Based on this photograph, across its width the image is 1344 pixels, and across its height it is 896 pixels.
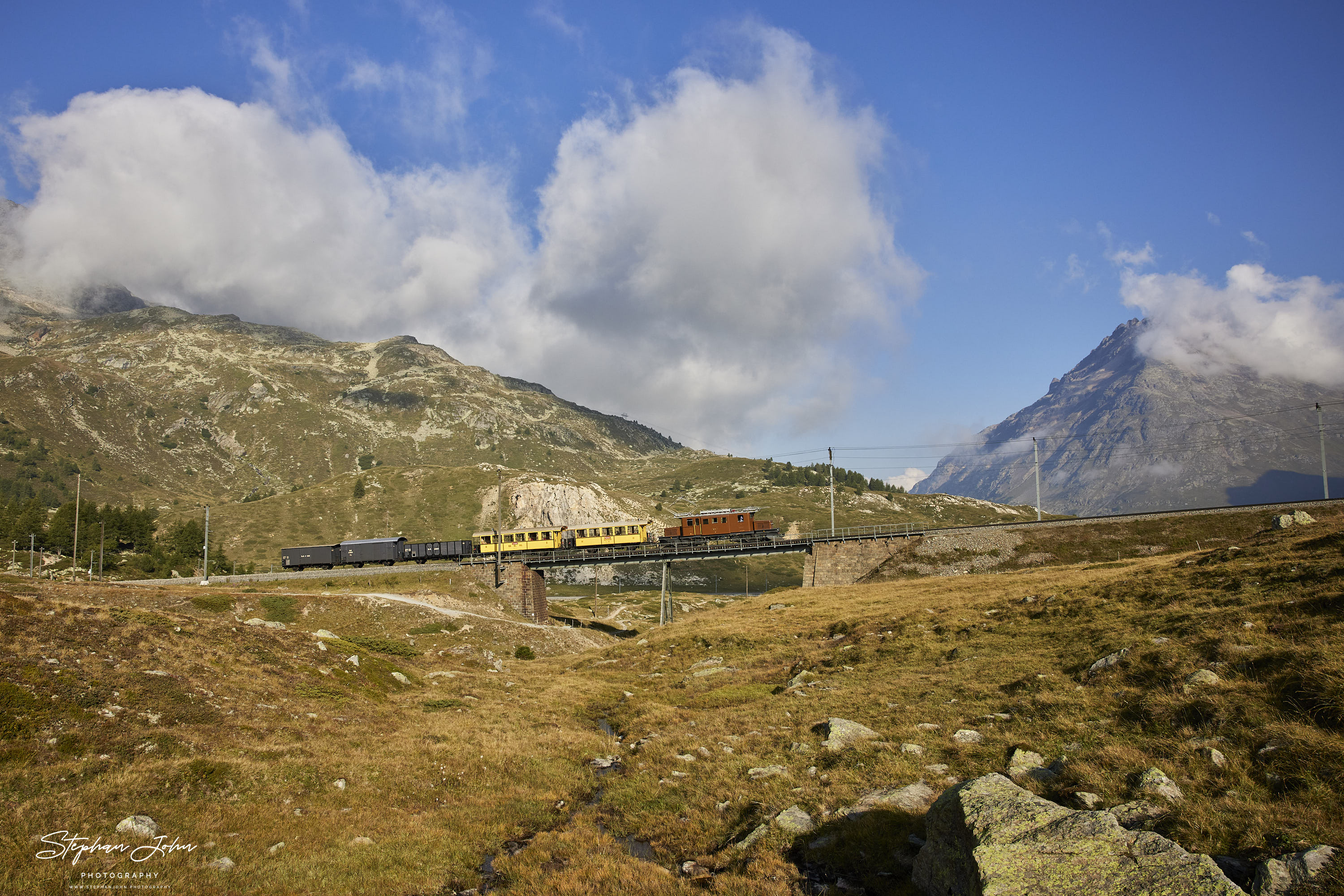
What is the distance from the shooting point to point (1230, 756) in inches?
508

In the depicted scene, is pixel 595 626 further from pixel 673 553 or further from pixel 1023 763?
pixel 1023 763

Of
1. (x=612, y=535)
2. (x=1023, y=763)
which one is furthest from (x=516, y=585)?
(x=1023, y=763)

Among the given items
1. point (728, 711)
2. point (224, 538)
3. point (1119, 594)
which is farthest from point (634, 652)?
point (224, 538)

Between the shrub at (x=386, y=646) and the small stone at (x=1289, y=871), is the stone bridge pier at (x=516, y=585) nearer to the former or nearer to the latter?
the shrub at (x=386, y=646)

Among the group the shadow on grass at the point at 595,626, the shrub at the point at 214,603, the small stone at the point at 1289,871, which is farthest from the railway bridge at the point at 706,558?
the small stone at the point at 1289,871

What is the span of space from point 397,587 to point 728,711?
57101 millimetres

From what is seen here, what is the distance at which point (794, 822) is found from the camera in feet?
48.1

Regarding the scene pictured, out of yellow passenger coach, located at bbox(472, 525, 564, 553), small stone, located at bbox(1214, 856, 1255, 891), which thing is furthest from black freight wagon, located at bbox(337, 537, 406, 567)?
small stone, located at bbox(1214, 856, 1255, 891)

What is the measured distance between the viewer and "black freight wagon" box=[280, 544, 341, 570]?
110 metres

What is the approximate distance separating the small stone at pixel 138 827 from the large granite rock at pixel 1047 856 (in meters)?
15.9

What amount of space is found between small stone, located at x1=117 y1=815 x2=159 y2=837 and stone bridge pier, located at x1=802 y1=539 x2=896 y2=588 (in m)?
74.5

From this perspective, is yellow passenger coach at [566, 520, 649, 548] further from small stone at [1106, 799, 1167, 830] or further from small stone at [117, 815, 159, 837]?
small stone at [1106, 799, 1167, 830]

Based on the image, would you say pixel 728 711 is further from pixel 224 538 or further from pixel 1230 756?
pixel 224 538

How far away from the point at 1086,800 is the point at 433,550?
10743cm
